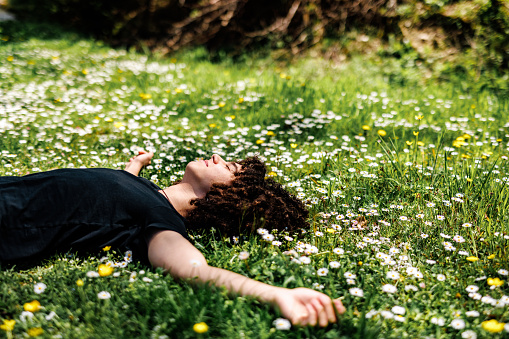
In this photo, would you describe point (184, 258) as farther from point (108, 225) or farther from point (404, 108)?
point (404, 108)

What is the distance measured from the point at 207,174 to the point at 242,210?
0.30 m

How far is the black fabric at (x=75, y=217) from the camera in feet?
6.78

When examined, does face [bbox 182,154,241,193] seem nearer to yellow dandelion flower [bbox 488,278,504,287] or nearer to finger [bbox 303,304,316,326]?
finger [bbox 303,304,316,326]

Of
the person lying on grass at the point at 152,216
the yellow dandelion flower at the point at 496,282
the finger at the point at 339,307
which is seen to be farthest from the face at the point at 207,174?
the yellow dandelion flower at the point at 496,282

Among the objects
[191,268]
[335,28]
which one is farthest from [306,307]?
[335,28]

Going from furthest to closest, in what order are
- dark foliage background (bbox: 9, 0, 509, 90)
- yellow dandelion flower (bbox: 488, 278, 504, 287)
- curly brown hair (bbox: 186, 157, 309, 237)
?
dark foliage background (bbox: 9, 0, 509, 90) → curly brown hair (bbox: 186, 157, 309, 237) → yellow dandelion flower (bbox: 488, 278, 504, 287)

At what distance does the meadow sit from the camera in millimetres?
1729

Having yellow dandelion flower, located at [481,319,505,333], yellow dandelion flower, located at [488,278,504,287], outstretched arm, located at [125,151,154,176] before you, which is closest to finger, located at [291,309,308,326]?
yellow dandelion flower, located at [481,319,505,333]

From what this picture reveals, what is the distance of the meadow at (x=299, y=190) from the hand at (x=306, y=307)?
0.05 m

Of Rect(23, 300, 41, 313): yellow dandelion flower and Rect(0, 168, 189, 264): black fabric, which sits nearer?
Rect(23, 300, 41, 313): yellow dandelion flower

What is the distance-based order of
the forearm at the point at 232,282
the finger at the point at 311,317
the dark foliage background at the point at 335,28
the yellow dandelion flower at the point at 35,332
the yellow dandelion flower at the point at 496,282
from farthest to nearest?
the dark foliage background at the point at 335,28 → the yellow dandelion flower at the point at 496,282 → the forearm at the point at 232,282 → the finger at the point at 311,317 → the yellow dandelion flower at the point at 35,332

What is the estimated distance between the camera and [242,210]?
236cm

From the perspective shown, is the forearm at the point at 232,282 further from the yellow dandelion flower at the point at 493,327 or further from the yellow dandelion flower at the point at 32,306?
the yellow dandelion flower at the point at 493,327

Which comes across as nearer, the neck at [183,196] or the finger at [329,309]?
the finger at [329,309]
